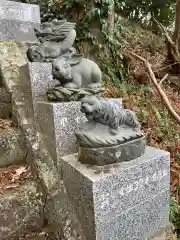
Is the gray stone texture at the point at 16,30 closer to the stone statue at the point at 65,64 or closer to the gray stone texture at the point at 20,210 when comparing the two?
the stone statue at the point at 65,64

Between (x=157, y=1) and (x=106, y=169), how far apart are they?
352 inches

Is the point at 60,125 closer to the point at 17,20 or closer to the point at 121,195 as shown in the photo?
the point at 121,195

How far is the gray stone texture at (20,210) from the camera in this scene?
73.9 inches

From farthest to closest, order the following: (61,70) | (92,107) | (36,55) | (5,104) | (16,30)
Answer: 1. (16,30)
2. (5,104)
3. (36,55)
4. (61,70)
5. (92,107)

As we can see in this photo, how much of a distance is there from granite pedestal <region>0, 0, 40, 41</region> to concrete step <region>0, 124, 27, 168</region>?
1629 mm

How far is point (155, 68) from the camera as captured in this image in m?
6.12

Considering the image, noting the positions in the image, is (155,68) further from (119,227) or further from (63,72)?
(119,227)

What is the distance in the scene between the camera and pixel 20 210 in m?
1.93

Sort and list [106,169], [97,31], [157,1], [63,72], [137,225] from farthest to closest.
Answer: [157,1], [97,31], [63,72], [137,225], [106,169]

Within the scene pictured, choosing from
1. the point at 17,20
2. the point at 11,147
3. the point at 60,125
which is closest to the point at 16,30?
the point at 17,20

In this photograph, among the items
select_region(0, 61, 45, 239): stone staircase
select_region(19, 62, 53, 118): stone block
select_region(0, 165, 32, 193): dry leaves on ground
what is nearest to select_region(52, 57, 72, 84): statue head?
select_region(19, 62, 53, 118): stone block

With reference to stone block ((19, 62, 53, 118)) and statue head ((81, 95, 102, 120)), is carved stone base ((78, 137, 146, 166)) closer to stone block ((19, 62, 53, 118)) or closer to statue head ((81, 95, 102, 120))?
statue head ((81, 95, 102, 120))

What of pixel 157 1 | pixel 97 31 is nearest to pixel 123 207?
pixel 97 31

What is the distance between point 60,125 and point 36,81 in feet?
1.70
